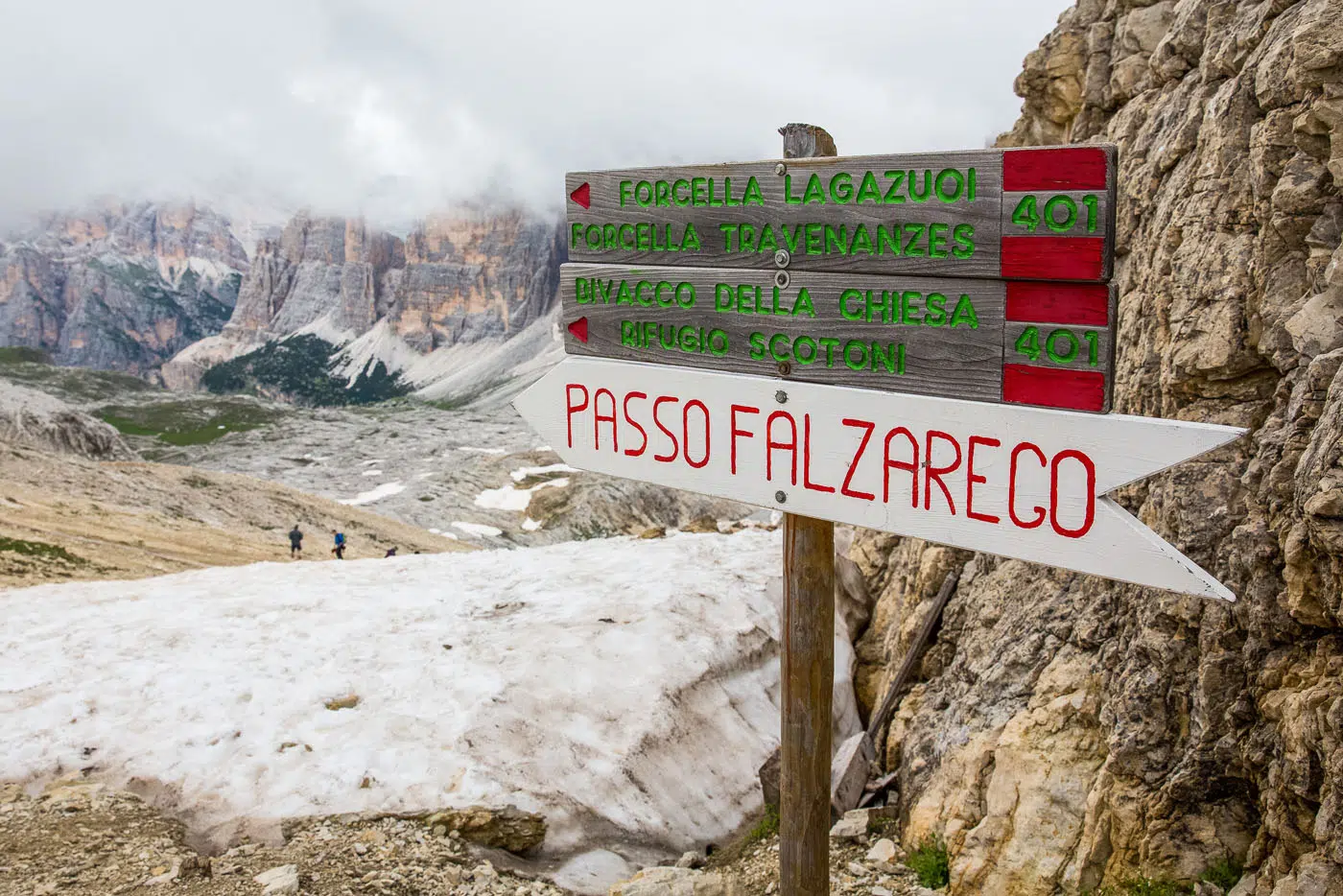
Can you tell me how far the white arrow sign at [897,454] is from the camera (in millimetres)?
3105

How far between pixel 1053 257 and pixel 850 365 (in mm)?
855

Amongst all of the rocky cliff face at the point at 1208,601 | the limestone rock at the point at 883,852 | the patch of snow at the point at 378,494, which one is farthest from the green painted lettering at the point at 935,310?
the patch of snow at the point at 378,494

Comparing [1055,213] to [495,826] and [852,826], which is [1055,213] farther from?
[495,826]

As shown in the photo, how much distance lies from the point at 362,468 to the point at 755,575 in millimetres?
79979

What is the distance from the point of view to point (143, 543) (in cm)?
2847

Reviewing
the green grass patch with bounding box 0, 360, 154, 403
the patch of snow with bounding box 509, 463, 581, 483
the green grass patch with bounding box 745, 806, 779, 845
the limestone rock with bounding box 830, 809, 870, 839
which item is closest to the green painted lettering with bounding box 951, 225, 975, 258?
the limestone rock with bounding box 830, 809, 870, 839

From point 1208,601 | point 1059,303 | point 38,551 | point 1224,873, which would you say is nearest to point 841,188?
point 1059,303

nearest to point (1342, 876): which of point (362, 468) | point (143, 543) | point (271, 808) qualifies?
point (271, 808)

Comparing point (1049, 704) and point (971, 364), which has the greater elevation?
point (971, 364)

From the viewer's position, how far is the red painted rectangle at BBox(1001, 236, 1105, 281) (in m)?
3.14

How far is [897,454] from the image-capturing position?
11.9 ft

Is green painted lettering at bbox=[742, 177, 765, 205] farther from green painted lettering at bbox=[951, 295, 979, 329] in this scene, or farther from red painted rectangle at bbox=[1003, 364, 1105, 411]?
red painted rectangle at bbox=[1003, 364, 1105, 411]

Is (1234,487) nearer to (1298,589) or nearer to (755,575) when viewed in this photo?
(1298,589)

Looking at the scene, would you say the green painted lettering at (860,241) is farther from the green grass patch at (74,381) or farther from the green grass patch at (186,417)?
the green grass patch at (74,381)
